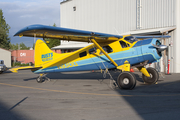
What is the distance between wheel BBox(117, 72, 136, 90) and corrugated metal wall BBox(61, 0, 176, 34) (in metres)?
11.5

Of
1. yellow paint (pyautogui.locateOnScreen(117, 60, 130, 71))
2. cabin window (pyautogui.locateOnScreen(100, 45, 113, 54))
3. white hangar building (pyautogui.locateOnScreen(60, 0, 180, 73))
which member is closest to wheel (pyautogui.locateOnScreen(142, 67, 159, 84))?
yellow paint (pyautogui.locateOnScreen(117, 60, 130, 71))

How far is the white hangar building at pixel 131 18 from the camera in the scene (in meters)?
16.8

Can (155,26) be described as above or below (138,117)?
above

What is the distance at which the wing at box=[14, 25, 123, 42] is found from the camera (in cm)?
722

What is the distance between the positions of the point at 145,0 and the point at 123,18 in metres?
3.69

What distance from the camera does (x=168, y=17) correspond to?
17.2 metres

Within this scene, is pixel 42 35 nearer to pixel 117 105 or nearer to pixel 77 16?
pixel 117 105

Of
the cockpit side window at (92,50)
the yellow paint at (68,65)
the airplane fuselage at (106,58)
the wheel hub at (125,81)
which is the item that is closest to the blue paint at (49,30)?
the airplane fuselage at (106,58)

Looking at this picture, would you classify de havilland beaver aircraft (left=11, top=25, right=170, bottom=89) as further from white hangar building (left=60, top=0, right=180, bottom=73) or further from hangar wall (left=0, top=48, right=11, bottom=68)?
hangar wall (left=0, top=48, right=11, bottom=68)

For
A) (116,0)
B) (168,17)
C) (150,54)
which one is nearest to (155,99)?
(150,54)

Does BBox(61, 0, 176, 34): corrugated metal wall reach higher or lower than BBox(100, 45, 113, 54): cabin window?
higher

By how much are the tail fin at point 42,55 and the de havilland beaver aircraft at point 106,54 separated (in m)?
0.15

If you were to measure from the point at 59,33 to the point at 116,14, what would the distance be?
16339mm

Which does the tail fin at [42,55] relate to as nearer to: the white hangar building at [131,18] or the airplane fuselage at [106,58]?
the airplane fuselage at [106,58]
